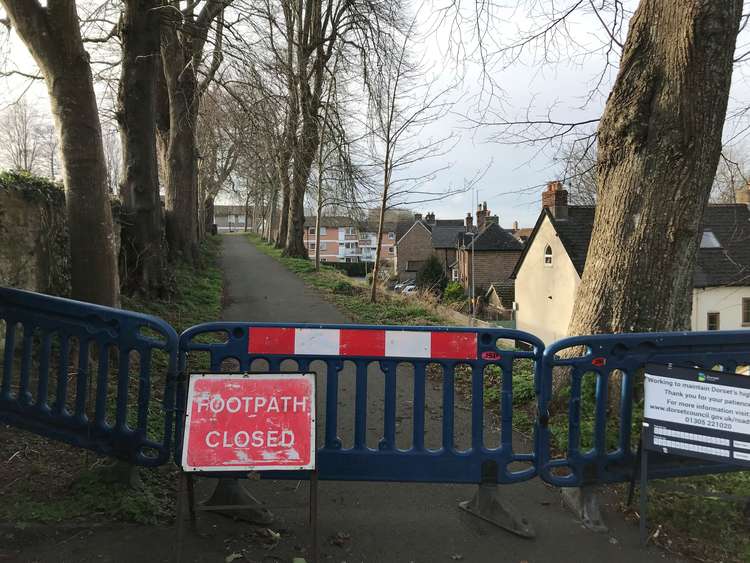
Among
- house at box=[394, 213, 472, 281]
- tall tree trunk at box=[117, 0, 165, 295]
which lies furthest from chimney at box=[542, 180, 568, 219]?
house at box=[394, 213, 472, 281]

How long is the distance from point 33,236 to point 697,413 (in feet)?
21.5

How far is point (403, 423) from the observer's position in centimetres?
551

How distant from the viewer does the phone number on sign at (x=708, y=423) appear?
11.9ft

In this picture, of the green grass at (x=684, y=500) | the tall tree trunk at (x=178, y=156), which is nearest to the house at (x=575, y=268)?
the tall tree trunk at (x=178, y=156)

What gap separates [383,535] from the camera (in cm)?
355

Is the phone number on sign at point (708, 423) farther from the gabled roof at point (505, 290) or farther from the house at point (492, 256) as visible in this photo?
the house at point (492, 256)

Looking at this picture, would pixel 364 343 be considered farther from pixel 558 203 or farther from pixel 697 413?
pixel 558 203

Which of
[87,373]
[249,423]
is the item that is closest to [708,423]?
[249,423]

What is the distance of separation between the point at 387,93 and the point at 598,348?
1104 centimetres

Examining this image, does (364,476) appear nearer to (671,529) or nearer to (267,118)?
(671,529)

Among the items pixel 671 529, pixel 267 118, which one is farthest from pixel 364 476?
pixel 267 118

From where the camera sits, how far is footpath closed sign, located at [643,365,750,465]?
11.9 feet

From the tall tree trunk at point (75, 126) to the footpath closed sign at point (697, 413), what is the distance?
545 centimetres

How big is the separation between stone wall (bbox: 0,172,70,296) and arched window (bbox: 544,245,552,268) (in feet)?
79.8
